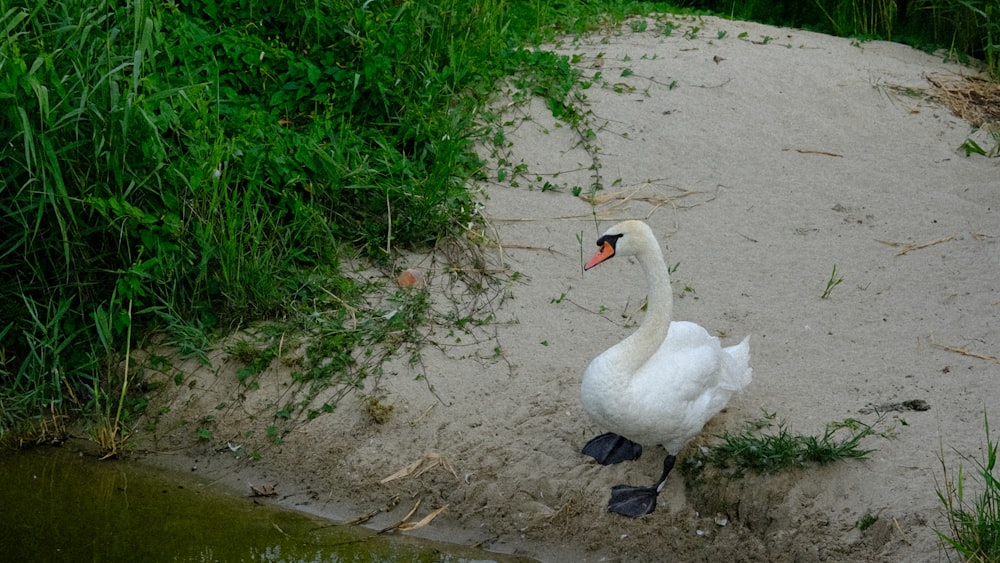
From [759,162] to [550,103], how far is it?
1.41 metres

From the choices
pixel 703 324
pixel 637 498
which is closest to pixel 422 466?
pixel 637 498

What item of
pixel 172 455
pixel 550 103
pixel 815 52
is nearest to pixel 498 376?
pixel 172 455

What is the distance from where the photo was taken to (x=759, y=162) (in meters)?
7.01

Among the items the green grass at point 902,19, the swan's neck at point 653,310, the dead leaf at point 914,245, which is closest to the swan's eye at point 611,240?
the swan's neck at point 653,310

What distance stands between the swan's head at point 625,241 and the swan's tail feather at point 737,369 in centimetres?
66

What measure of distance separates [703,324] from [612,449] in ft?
3.72

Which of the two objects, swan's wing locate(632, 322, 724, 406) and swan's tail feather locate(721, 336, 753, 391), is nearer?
swan's wing locate(632, 322, 724, 406)

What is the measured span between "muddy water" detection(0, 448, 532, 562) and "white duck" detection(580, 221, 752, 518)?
2.42 ft

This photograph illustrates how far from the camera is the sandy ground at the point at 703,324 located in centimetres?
446

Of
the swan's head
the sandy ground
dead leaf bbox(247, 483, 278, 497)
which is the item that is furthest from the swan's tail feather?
dead leaf bbox(247, 483, 278, 497)

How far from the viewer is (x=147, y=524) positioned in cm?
463

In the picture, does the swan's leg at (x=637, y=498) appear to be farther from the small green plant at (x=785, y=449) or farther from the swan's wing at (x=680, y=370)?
the swan's wing at (x=680, y=370)

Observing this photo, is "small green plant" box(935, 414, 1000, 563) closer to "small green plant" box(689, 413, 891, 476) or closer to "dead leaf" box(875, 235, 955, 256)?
"small green plant" box(689, 413, 891, 476)

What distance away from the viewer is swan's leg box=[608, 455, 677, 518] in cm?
449
